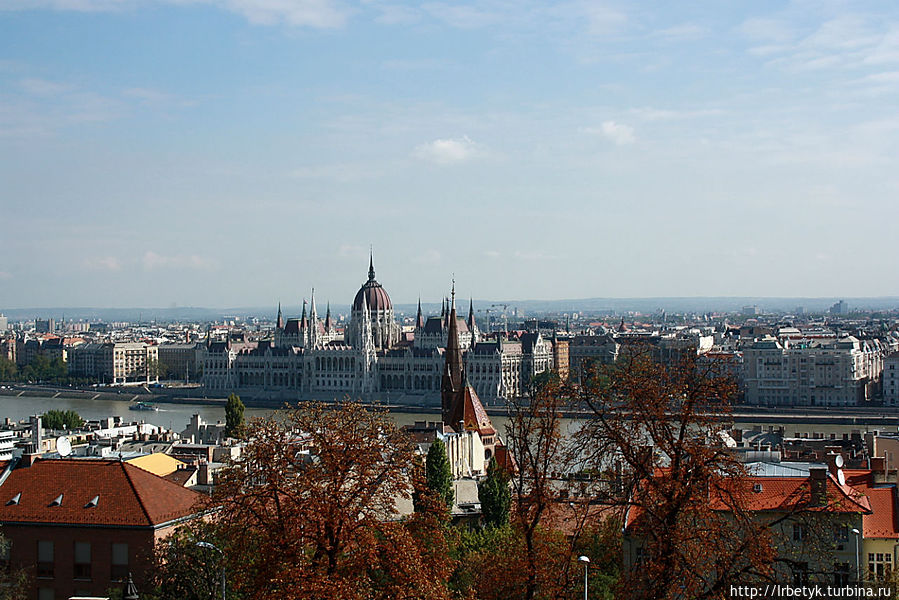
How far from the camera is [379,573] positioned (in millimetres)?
13141

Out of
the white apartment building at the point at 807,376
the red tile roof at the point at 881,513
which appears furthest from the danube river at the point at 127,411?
the red tile roof at the point at 881,513

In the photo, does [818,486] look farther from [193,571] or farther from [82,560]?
[82,560]

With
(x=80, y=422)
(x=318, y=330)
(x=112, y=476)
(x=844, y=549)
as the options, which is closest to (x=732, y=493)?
(x=844, y=549)

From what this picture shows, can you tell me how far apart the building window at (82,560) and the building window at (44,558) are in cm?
38

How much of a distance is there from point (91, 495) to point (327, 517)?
632 centimetres

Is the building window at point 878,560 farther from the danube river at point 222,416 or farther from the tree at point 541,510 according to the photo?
the danube river at point 222,416

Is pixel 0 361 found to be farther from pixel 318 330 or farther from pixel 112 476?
pixel 112 476

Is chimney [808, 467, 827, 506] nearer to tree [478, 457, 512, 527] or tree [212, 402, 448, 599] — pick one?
tree [212, 402, 448, 599]

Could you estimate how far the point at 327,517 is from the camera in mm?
12156

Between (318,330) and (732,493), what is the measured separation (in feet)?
290

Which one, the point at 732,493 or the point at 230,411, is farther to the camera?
the point at 230,411

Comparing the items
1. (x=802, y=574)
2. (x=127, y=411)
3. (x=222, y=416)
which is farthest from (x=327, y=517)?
(x=127, y=411)

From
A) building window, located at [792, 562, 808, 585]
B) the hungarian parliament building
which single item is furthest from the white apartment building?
building window, located at [792, 562, 808, 585]

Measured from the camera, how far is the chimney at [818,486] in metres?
12.0
